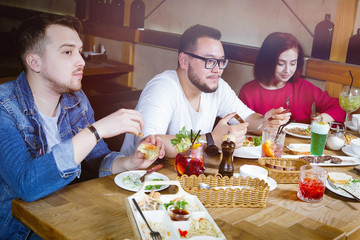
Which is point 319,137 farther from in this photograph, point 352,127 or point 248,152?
point 352,127

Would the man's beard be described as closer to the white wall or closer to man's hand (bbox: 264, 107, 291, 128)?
man's hand (bbox: 264, 107, 291, 128)

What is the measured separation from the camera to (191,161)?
1574 mm

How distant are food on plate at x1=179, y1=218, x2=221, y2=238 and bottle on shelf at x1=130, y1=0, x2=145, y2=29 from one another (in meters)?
3.01

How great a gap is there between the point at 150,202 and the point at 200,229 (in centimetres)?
19

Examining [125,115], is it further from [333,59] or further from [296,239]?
[333,59]

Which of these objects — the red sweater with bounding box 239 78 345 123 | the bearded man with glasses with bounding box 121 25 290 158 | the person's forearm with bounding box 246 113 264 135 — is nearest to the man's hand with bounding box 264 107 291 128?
the bearded man with glasses with bounding box 121 25 290 158

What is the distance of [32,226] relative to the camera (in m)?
1.25

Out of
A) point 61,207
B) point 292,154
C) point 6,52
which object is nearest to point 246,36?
point 292,154

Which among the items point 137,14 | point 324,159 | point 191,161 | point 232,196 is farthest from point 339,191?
point 137,14

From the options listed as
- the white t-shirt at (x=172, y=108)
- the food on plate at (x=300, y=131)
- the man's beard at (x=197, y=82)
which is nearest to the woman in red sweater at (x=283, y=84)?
the white t-shirt at (x=172, y=108)

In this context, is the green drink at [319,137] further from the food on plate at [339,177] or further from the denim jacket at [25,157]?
the denim jacket at [25,157]

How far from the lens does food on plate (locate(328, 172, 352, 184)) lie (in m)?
1.65

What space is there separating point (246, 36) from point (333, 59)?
0.68m

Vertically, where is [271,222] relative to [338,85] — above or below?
below
